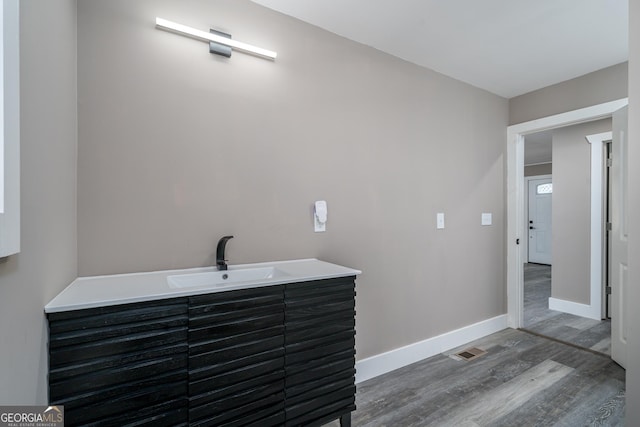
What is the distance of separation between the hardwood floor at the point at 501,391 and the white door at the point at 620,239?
0.23 m

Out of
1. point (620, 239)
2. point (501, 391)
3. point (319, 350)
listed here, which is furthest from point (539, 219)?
point (319, 350)

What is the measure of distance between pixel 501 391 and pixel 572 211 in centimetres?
292

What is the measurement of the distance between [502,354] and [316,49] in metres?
3.05

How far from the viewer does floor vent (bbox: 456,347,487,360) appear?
2672mm

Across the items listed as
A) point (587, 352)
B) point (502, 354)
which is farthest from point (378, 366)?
point (587, 352)

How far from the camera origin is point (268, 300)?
4.80 ft

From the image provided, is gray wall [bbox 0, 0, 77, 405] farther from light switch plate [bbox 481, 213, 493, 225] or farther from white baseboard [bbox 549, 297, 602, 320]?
white baseboard [bbox 549, 297, 602, 320]

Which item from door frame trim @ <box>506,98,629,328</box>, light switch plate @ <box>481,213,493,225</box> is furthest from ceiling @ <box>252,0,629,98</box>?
light switch plate @ <box>481,213,493,225</box>

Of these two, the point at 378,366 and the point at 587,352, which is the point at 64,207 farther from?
the point at 587,352

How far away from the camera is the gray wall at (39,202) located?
830 mm

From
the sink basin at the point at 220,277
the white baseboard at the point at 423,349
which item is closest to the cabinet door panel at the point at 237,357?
the sink basin at the point at 220,277

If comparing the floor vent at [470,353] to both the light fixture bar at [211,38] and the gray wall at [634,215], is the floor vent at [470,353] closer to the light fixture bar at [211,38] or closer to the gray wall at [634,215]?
the gray wall at [634,215]

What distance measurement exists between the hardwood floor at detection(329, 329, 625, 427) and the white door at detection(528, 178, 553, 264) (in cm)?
547

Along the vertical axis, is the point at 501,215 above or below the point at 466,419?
above
